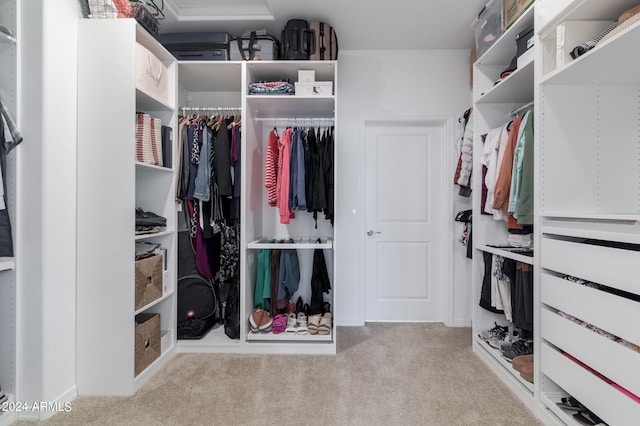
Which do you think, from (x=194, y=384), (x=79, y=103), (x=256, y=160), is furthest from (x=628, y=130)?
(x=79, y=103)

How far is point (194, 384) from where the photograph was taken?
185 cm

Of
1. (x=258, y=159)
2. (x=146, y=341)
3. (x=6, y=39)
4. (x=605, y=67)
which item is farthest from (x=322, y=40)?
(x=146, y=341)

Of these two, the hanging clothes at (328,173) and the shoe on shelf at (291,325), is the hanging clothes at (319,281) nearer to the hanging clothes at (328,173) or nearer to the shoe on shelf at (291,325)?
the shoe on shelf at (291,325)

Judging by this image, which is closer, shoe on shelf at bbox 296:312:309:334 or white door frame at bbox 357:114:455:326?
shoe on shelf at bbox 296:312:309:334

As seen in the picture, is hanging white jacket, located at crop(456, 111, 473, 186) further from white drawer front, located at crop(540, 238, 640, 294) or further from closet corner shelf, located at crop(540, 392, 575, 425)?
closet corner shelf, located at crop(540, 392, 575, 425)

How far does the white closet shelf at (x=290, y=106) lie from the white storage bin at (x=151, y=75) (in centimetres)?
60

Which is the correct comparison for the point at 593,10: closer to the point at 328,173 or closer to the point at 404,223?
the point at 328,173

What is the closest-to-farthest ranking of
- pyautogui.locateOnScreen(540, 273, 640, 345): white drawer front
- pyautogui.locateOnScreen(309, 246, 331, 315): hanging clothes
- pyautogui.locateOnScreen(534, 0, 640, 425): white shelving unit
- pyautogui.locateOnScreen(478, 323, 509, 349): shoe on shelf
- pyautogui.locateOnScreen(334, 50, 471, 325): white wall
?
pyautogui.locateOnScreen(540, 273, 640, 345): white drawer front < pyautogui.locateOnScreen(534, 0, 640, 425): white shelving unit < pyautogui.locateOnScreen(478, 323, 509, 349): shoe on shelf < pyautogui.locateOnScreen(309, 246, 331, 315): hanging clothes < pyautogui.locateOnScreen(334, 50, 471, 325): white wall

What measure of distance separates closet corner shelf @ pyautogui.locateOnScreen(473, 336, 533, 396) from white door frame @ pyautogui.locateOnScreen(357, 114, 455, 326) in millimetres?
591

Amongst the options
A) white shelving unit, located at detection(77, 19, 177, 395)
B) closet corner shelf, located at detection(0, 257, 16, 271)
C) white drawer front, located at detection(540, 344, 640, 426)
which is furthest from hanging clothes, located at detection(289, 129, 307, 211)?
white drawer front, located at detection(540, 344, 640, 426)

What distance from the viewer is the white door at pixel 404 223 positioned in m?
2.89

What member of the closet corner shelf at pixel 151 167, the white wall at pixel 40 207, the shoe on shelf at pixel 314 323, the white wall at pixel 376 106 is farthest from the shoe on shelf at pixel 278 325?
the closet corner shelf at pixel 151 167

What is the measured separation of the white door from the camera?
2.89m

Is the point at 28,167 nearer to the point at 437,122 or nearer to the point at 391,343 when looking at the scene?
the point at 391,343
